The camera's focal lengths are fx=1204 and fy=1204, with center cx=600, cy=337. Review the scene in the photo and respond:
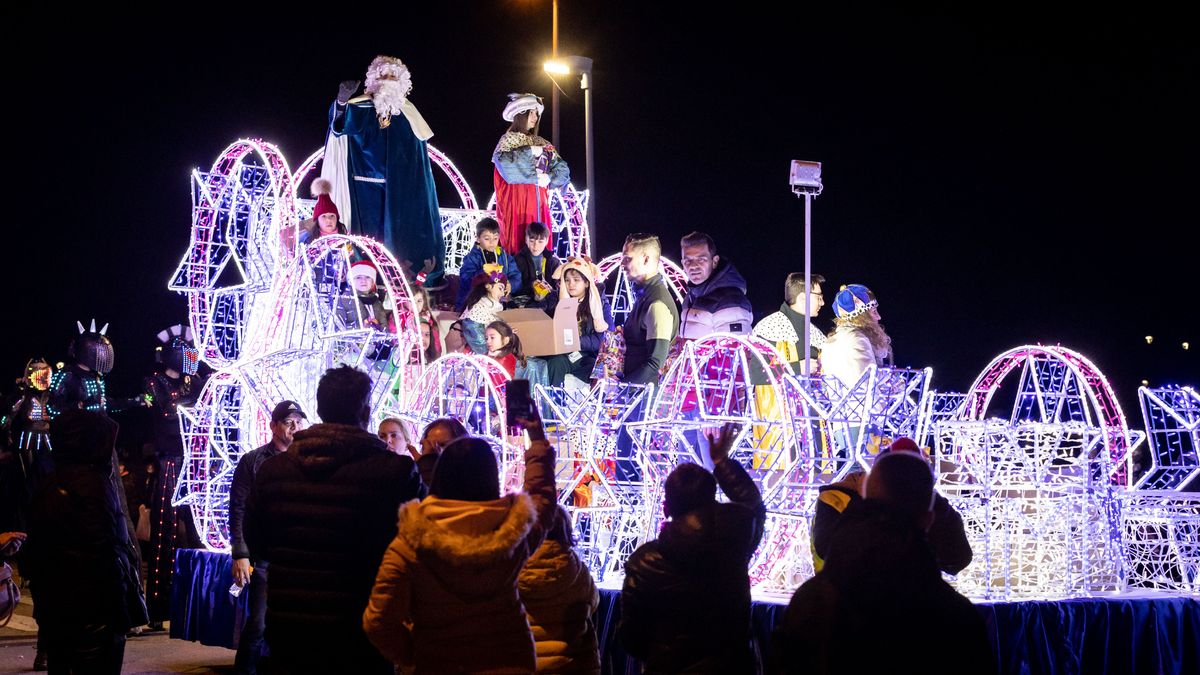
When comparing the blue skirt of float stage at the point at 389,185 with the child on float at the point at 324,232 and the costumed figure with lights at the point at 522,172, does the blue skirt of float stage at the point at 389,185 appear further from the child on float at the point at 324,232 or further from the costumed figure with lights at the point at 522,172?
the costumed figure with lights at the point at 522,172

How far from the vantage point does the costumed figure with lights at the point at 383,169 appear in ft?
37.1

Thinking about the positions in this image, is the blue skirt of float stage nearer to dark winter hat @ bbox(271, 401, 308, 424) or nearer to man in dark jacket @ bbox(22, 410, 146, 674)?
dark winter hat @ bbox(271, 401, 308, 424)

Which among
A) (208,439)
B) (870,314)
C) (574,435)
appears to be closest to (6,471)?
(208,439)

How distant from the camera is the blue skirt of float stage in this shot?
1130cm

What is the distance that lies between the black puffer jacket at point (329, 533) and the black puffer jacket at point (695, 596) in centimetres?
96

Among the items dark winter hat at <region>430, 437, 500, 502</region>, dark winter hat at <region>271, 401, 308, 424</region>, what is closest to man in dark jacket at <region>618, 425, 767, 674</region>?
dark winter hat at <region>430, 437, 500, 502</region>

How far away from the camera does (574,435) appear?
7.55 m

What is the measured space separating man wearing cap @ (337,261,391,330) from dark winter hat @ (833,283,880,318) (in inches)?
136

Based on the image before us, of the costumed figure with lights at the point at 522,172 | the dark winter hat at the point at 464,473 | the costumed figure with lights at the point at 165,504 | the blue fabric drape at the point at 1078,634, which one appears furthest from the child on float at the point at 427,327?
the dark winter hat at the point at 464,473

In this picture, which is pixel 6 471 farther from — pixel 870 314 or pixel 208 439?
pixel 870 314

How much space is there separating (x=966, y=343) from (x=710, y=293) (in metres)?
7.65

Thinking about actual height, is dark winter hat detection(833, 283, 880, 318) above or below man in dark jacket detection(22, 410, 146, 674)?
above

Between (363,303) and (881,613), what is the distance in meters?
6.81

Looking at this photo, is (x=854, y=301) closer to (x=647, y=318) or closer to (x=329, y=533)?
(x=647, y=318)
